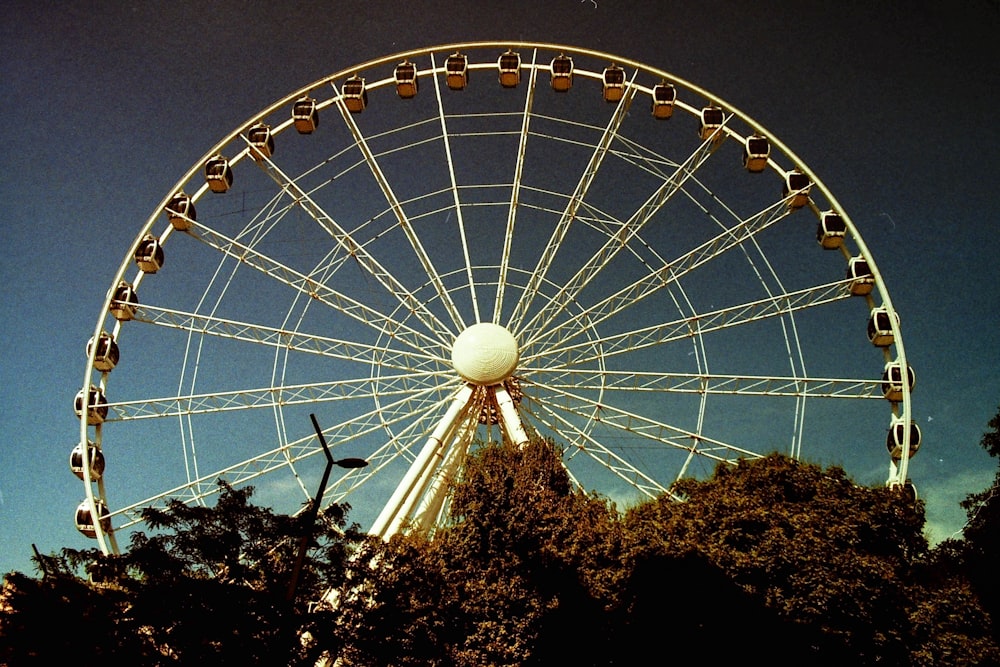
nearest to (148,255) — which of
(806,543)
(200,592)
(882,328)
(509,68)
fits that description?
(509,68)

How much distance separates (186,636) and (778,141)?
22584 mm

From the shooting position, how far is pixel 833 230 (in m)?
22.8

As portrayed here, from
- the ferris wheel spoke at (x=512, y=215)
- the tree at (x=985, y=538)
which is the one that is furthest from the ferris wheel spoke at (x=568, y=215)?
the tree at (x=985, y=538)

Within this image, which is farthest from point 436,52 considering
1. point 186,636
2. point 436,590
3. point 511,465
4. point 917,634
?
point 917,634

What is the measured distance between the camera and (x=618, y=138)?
23891 mm

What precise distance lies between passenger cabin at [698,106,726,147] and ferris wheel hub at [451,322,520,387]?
9.99m

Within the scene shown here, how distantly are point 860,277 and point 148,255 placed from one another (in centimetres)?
2372

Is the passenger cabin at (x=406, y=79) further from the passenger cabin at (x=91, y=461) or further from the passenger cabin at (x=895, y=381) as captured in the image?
the passenger cabin at (x=895, y=381)

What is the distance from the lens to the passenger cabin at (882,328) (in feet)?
72.1

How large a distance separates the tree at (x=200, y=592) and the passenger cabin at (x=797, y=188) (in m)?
17.8

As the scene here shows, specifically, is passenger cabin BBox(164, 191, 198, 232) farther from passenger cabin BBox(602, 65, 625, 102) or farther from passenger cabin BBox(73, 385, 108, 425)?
passenger cabin BBox(602, 65, 625, 102)

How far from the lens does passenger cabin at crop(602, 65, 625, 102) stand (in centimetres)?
2503

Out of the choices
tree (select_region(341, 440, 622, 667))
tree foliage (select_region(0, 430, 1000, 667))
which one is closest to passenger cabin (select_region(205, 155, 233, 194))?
tree foliage (select_region(0, 430, 1000, 667))

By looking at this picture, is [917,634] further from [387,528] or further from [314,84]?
[314,84]
